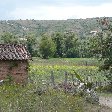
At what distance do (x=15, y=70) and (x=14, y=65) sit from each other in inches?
12.6

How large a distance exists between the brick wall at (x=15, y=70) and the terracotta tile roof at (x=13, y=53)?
0.33 m

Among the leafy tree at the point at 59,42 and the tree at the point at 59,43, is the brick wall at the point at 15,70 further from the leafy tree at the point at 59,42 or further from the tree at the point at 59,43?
the leafy tree at the point at 59,42

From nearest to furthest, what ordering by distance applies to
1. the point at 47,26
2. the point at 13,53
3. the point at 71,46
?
1. the point at 13,53
2. the point at 71,46
3. the point at 47,26

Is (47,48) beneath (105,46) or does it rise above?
beneath

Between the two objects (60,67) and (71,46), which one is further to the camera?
(71,46)

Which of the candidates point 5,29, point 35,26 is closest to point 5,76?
point 5,29

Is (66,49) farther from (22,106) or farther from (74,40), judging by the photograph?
(22,106)

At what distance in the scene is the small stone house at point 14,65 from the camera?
87.5 ft

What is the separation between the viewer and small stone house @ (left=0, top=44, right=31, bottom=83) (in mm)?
26672

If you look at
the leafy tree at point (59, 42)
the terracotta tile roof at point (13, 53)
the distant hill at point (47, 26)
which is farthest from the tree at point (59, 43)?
the terracotta tile roof at point (13, 53)

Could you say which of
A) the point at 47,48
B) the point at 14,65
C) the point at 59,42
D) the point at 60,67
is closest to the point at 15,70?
the point at 14,65

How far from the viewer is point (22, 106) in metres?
11.8

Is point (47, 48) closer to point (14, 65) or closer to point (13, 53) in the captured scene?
point (13, 53)

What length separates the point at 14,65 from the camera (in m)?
26.9
